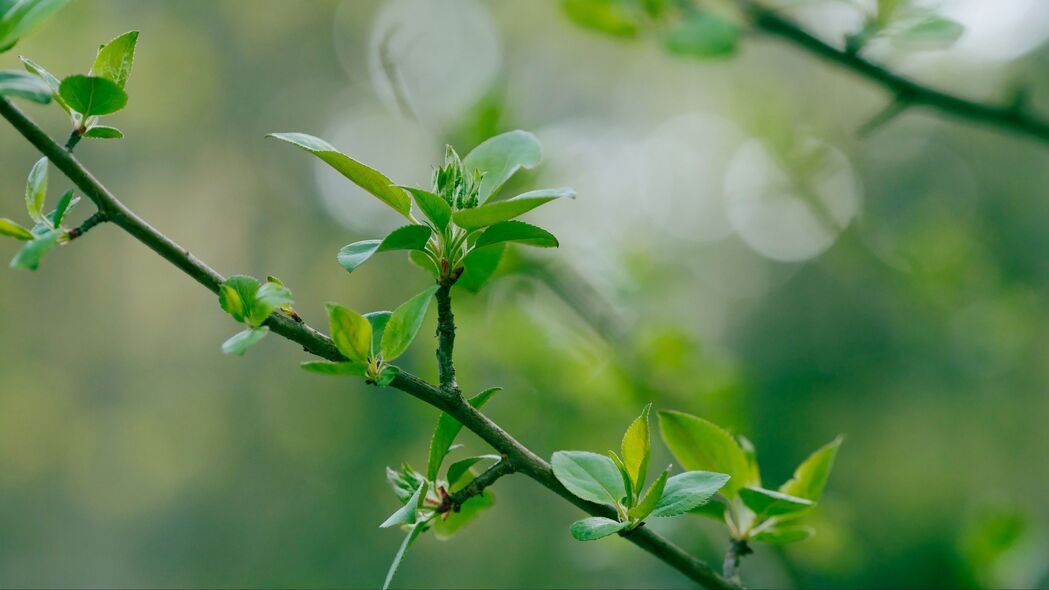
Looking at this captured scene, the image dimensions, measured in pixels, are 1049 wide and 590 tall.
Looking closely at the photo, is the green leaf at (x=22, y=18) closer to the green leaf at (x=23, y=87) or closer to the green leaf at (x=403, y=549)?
the green leaf at (x=23, y=87)

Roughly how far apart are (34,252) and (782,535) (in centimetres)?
25

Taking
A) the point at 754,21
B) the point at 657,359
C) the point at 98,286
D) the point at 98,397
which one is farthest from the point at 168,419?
the point at 754,21

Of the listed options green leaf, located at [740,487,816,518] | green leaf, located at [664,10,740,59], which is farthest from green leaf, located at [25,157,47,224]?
green leaf, located at [664,10,740,59]

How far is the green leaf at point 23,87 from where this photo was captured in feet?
0.64

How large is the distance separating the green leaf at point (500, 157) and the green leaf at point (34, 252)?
118 mm

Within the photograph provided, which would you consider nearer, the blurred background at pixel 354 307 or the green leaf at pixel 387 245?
the green leaf at pixel 387 245

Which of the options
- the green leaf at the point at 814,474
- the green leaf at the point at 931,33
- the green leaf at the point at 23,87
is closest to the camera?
the green leaf at the point at 23,87

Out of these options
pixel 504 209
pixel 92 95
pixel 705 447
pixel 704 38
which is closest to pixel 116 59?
pixel 92 95

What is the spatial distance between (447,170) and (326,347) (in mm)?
66

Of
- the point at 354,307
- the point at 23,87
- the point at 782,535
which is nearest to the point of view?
the point at 23,87

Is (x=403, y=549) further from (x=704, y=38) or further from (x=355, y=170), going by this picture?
(x=704, y=38)

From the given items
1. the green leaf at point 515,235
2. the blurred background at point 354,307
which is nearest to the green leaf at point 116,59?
the green leaf at point 515,235

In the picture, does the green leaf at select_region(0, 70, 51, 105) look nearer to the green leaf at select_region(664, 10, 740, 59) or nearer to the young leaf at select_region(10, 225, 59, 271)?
the young leaf at select_region(10, 225, 59, 271)

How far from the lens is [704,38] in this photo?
19.6 inches
